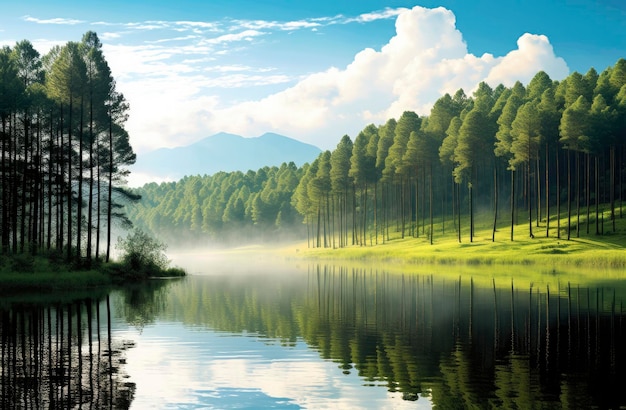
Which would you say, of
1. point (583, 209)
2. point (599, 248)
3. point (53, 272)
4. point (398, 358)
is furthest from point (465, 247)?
point (398, 358)

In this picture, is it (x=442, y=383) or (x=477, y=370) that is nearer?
(x=442, y=383)

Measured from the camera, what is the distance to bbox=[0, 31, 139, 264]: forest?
55.2 m

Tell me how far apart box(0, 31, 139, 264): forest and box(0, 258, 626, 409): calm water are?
743 inches

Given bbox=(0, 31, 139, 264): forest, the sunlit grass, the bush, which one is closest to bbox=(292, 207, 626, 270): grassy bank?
the sunlit grass

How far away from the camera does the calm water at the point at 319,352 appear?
15945 millimetres

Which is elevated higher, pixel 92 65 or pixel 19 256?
pixel 92 65

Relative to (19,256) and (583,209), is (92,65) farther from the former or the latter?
(583,209)

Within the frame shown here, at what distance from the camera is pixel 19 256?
1900 inches

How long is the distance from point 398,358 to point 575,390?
6.13m

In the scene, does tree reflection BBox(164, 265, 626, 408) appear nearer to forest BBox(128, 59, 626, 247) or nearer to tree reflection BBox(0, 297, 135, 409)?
tree reflection BBox(0, 297, 135, 409)

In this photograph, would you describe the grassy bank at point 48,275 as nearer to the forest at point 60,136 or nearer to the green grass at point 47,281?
the green grass at point 47,281

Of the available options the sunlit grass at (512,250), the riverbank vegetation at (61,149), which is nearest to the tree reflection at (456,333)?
the riverbank vegetation at (61,149)

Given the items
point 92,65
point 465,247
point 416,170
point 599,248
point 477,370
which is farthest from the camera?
point 416,170

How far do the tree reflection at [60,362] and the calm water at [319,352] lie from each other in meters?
0.07
